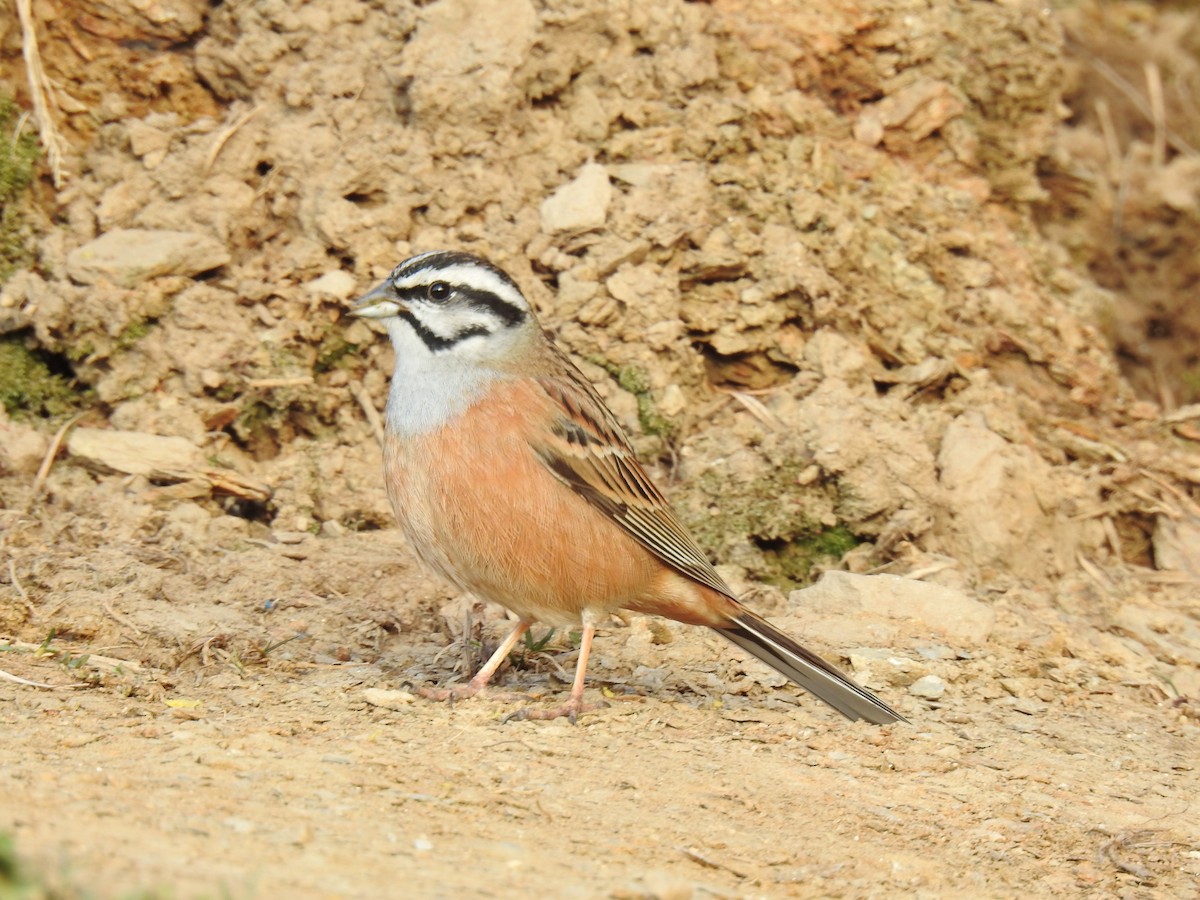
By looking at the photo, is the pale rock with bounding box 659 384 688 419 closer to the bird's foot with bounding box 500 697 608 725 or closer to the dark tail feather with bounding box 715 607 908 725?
the dark tail feather with bounding box 715 607 908 725

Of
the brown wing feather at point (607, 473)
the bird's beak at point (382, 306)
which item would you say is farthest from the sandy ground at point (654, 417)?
the bird's beak at point (382, 306)

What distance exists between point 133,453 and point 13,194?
5.16 feet

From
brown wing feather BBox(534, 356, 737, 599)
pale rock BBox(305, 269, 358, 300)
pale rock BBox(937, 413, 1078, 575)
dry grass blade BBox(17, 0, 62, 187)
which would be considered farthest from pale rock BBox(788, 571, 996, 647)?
dry grass blade BBox(17, 0, 62, 187)

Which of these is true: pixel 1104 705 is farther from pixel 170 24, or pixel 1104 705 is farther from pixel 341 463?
pixel 170 24

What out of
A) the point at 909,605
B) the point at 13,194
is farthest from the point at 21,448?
the point at 909,605

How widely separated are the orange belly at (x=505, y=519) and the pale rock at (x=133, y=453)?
193 centimetres

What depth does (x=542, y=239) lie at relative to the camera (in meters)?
7.68

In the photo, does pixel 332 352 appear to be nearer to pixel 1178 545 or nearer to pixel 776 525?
pixel 776 525

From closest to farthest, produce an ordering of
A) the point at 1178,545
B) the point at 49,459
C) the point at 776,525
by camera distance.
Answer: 1. the point at 49,459
2. the point at 776,525
3. the point at 1178,545

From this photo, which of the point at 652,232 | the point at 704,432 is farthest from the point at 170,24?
the point at 704,432

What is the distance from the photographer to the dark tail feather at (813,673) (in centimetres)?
568

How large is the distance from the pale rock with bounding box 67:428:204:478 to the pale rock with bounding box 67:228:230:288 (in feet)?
2.56

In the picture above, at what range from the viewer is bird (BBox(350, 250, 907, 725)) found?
5.40 metres

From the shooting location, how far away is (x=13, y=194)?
7434mm
